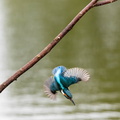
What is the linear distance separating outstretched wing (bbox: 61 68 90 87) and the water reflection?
11098 mm

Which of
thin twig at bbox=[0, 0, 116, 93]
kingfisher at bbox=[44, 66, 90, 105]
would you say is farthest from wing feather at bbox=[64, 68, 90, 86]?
thin twig at bbox=[0, 0, 116, 93]

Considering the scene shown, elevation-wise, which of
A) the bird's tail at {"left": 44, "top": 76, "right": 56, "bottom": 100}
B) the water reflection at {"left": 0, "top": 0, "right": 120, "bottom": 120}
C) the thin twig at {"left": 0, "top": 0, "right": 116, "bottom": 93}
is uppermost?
the water reflection at {"left": 0, "top": 0, "right": 120, "bottom": 120}

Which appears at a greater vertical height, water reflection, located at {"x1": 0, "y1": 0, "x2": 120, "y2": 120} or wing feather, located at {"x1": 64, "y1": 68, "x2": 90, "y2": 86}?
water reflection, located at {"x1": 0, "y1": 0, "x2": 120, "y2": 120}

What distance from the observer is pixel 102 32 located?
20.5 m

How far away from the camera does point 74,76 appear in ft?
3.47

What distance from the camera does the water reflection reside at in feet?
42.7

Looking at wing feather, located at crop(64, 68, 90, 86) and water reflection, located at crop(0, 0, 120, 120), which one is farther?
water reflection, located at crop(0, 0, 120, 120)

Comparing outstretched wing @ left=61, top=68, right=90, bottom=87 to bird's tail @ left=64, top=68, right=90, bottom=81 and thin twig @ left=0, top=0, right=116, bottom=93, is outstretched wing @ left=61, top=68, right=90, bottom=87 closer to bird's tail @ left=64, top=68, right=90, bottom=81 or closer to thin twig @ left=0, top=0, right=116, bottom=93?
bird's tail @ left=64, top=68, right=90, bottom=81

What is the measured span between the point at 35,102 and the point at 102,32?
7932 millimetres

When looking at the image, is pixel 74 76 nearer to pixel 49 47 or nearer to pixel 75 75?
pixel 75 75

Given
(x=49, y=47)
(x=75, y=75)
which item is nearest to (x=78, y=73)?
(x=75, y=75)

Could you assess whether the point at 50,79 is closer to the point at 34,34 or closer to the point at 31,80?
the point at 31,80

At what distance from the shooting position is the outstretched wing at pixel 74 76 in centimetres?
105

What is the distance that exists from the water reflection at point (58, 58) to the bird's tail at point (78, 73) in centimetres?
1110
